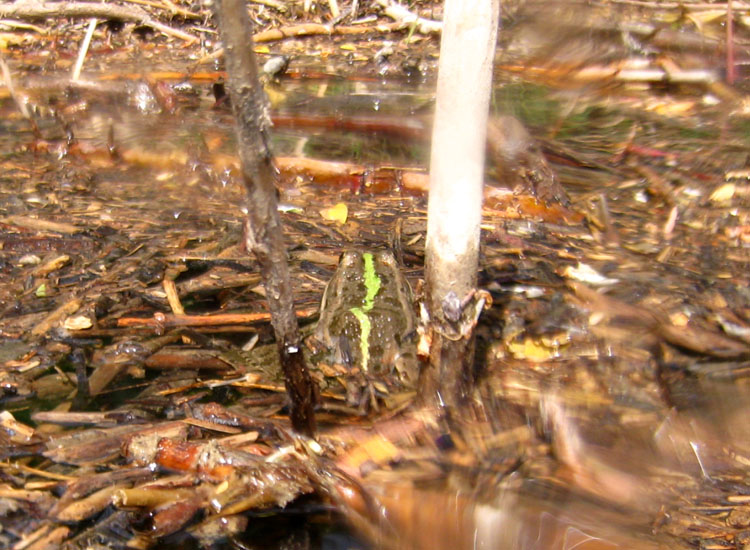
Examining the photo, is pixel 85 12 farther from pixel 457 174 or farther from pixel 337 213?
pixel 457 174

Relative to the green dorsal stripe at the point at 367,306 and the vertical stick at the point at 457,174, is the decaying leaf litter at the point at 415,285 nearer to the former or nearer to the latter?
the green dorsal stripe at the point at 367,306

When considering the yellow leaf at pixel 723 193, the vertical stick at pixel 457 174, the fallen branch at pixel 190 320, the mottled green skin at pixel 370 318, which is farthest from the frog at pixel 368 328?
the yellow leaf at pixel 723 193

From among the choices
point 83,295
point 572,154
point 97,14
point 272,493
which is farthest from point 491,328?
point 97,14

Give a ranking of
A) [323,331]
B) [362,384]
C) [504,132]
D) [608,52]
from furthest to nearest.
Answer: [608,52] → [504,132] → [323,331] → [362,384]

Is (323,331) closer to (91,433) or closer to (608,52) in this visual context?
(91,433)

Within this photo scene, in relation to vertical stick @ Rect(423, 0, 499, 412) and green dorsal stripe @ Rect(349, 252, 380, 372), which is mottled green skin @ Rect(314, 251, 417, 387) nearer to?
green dorsal stripe @ Rect(349, 252, 380, 372)

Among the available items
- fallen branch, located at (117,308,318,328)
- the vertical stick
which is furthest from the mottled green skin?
the vertical stick

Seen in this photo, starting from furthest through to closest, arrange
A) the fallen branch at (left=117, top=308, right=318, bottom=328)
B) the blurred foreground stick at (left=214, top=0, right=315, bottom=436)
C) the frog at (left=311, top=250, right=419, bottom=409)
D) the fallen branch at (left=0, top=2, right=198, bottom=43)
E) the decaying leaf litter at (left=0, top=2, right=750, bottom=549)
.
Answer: the fallen branch at (left=0, top=2, right=198, bottom=43) → the fallen branch at (left=117, top=308, right=318, bottom=328) → the frog at (left=311, top=250, right=419, bottom=409) → the decaying leaf litter at (left=0, top=2, right=750, bottom=549) → the blurred foreground stick at (left=214, top=0, right=315, bottom=436)

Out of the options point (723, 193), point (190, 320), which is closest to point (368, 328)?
point (190, 320)
